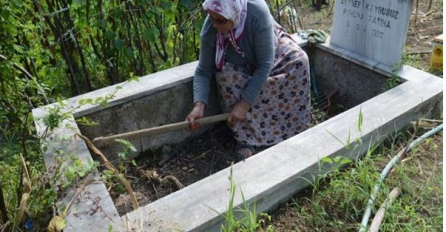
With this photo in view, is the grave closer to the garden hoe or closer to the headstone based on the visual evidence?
the headstone

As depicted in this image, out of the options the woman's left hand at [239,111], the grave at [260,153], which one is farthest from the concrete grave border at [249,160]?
the woman's left hand at [239,111]

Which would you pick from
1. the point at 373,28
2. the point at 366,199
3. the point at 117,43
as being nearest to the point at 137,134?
the point at 117,43

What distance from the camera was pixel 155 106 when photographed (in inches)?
108

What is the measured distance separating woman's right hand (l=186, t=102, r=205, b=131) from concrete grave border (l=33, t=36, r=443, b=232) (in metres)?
0.26

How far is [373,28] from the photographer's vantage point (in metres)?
2.95

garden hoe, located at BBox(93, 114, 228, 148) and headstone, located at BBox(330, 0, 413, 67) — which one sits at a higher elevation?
headstone, located at BBox(330, 0, 413, 67)

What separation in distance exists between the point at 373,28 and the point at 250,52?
3.19 ft

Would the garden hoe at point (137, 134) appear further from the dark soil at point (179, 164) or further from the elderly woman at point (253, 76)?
the dark soil at point (179, 164)

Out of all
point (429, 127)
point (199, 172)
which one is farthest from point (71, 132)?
point (429, 127)

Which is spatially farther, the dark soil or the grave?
the dark soil

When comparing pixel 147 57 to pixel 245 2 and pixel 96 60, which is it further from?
pixel 245 2

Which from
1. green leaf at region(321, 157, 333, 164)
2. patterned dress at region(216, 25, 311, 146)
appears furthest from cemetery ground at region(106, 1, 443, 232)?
patterned dress at region(216, 25, 311, 146)

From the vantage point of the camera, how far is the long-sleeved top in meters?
2.54

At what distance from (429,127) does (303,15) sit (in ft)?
12.1
